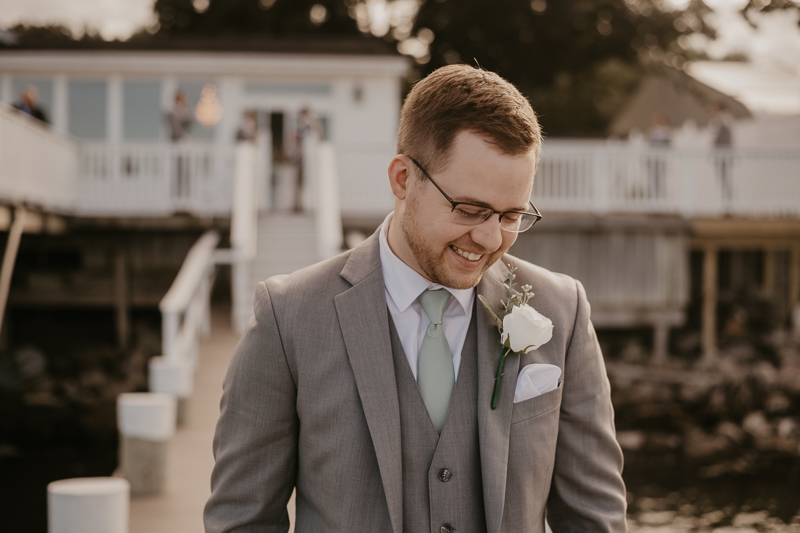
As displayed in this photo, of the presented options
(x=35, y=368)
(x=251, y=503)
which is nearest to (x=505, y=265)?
(x=251, y=503)

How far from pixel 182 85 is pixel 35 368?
679cm

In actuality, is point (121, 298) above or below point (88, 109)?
below

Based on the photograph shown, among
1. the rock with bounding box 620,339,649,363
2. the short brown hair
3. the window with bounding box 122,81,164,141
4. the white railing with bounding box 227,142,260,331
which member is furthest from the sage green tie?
the window with bounding box 122,81,164,141

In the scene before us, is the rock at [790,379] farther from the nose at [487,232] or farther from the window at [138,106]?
the window at [138,106]

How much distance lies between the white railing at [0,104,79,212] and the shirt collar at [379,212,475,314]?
964 cm

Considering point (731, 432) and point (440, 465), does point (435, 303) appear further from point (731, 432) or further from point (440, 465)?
point (731, 432)

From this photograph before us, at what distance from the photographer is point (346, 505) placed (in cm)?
167

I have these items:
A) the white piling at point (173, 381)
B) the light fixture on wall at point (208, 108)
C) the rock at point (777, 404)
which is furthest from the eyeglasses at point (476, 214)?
the light fixture on wall at point (208, 108)

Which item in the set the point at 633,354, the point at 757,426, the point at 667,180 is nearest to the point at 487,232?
the point at 757,426

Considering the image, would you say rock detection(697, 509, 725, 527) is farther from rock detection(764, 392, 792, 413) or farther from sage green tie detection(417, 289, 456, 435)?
sage green tie detection(417, 289, 456, 435)

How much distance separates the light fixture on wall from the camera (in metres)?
15.7

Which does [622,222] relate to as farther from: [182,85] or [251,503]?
[251,503]

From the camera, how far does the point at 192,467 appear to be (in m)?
5.96

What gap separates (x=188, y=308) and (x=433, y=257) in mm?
7411
